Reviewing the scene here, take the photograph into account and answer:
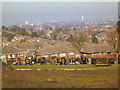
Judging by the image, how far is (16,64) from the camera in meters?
36.8

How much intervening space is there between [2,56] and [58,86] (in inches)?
958

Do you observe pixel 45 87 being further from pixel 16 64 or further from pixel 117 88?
pixel 16 64

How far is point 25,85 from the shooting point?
19109mm

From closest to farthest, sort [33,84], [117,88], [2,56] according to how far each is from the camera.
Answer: [117,88], [33,84], [2,56]

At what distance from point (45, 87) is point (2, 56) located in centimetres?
2460

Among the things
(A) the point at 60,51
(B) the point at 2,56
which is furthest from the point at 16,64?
(A) the point at 60,51

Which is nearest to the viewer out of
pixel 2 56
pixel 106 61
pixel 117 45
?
pixel 106 61

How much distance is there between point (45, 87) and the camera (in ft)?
60.7

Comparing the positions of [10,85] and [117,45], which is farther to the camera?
[117,45]

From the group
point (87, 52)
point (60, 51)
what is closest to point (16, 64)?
→ point (60, 51)

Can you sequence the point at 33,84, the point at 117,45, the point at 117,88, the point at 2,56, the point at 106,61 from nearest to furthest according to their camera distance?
the point at 117,88
the point at 33,84
the point at 106,61
the point at 2,56
the point at 117,45

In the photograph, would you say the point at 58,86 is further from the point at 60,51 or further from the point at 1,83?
the point at 60,51

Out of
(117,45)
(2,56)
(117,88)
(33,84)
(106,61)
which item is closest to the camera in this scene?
(117,88)

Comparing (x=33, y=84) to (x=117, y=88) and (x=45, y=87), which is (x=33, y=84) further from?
(x=117, y=88)
